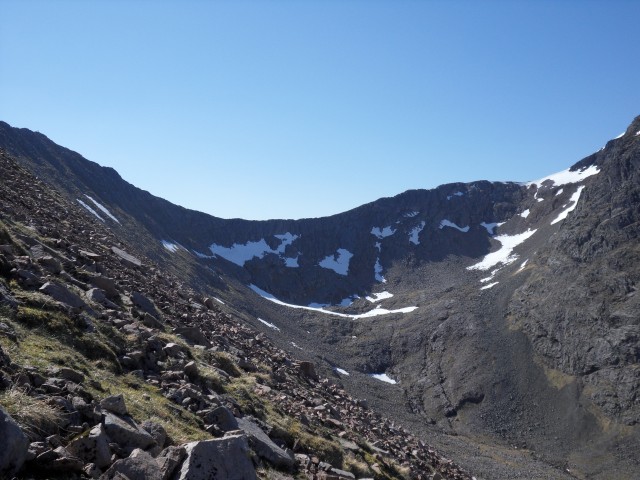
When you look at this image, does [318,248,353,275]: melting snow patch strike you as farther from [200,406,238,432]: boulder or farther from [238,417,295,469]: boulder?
[200,406,238,432]: boulder

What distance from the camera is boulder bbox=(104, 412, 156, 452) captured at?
7.84 m

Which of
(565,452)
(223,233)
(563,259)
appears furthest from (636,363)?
(223,233)

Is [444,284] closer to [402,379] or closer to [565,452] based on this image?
[402,379]

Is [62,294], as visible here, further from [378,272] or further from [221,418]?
[378,272]

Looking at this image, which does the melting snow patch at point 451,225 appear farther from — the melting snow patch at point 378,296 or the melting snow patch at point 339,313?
the melting snow patch at point 339,313

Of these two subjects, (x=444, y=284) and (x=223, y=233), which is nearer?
(x=444, y=284)

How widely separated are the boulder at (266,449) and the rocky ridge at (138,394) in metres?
0.03

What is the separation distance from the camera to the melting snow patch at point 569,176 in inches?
6806

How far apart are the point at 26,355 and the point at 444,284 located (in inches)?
5870

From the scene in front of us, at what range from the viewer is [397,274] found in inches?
6668

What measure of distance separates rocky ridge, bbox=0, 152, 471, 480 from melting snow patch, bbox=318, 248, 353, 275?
501 ft

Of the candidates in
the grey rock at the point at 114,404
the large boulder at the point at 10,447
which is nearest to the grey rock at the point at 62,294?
the grey rock at the point at 114,404

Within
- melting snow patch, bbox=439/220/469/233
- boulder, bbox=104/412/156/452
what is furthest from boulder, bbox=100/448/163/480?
melting snow patch, bbox=439/220/469/233

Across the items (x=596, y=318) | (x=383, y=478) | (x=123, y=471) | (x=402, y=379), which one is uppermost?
(x=596, y=318)
